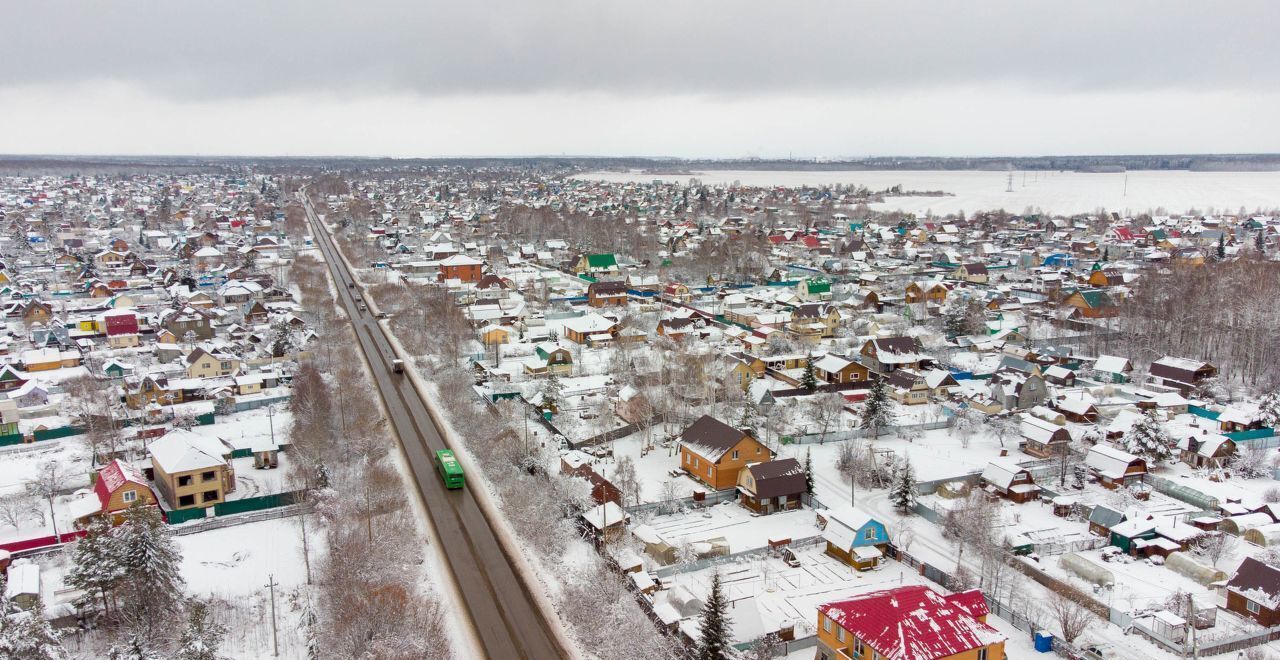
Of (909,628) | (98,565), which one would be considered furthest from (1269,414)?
(98,565)

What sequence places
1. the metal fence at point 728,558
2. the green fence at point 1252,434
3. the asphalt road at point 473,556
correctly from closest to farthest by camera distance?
the asphalt road at point 473,556 → the metal fence at point 728,558 → the green fence at point 1252,434

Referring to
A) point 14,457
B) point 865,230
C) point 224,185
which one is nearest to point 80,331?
point 14,457

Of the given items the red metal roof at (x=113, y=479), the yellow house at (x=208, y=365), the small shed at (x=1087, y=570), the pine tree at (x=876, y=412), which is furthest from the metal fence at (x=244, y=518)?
the small shed at (x=1087, y=570)

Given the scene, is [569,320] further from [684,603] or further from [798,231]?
[798,231]

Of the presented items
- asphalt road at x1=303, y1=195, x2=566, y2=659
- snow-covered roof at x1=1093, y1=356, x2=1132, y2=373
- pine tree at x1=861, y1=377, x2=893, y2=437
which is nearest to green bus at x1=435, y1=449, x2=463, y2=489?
asphalt road at x1=303, y1=195, x2=566, y2=659

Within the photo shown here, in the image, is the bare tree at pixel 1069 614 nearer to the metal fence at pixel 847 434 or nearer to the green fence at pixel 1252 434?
the metal fence at pixel 847 434

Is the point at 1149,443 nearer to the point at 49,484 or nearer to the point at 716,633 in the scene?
the point at 716,633

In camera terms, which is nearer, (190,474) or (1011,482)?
(190,474)
